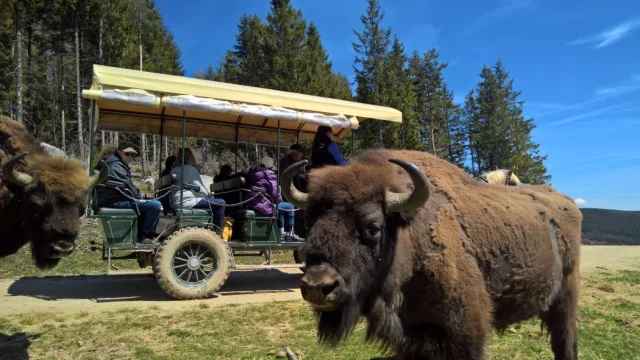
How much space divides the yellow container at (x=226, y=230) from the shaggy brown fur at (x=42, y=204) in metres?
3.33

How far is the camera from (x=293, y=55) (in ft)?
95.5

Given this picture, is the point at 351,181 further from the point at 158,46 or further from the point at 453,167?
the point at 158,46

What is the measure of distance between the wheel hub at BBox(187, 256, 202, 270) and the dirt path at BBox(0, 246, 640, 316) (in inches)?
25.2

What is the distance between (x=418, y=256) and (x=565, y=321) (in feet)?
7.80

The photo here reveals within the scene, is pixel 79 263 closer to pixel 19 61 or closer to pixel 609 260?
pixel 19 61

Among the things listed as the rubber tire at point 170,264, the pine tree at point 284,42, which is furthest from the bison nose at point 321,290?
the pine tree at point 284,42

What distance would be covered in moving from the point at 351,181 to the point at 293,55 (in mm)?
27662

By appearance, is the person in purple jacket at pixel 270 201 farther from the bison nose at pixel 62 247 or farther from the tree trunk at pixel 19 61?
the tree trunk at pixel 19 61

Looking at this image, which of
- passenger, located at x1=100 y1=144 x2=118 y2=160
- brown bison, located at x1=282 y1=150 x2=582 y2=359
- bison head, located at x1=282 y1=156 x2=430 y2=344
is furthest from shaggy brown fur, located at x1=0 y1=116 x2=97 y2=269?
bison head, located at x1=282 y1=156 x2=430 y2=344

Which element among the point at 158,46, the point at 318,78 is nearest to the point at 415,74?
the point at 318,78

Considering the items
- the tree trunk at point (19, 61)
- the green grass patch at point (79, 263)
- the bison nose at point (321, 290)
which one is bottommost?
the green grass patch at point (79, 263)

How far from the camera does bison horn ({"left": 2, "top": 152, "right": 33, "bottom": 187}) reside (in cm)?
529

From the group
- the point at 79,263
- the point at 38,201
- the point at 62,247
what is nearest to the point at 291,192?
the point at 62,247

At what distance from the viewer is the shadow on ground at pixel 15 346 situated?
4.72 metres
